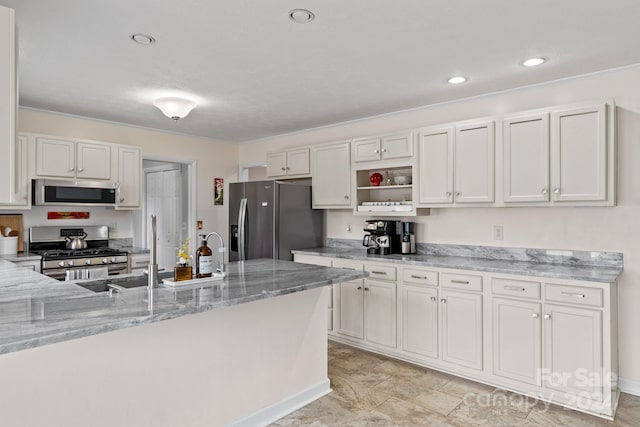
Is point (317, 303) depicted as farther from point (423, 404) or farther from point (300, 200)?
point (300, 200)

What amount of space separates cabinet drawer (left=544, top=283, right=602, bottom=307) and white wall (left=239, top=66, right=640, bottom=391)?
0.59m

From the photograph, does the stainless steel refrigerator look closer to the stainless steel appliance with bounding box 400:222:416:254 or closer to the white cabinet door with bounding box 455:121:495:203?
the stainless steel appliance with bounding box 400:222:416:254

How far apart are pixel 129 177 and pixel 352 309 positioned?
300 cm

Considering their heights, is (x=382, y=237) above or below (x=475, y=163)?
below

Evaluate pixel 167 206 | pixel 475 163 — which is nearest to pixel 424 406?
pixel 475 163

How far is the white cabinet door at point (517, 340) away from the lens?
2.84m

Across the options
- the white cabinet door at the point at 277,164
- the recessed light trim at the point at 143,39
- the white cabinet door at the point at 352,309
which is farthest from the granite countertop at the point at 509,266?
the recessed light trim at the point at 143,39

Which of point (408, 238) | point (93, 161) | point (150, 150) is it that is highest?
point (150, 150)

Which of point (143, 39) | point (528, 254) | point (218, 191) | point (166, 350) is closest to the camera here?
point (166, 350)

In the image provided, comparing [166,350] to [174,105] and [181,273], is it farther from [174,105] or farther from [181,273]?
[174,105]

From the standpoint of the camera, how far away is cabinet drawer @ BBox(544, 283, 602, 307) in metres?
2.60

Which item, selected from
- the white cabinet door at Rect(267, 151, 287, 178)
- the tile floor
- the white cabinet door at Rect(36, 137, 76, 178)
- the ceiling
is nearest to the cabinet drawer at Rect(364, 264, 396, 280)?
the tile floor

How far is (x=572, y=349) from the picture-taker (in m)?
2.69

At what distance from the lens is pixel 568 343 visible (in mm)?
2701
